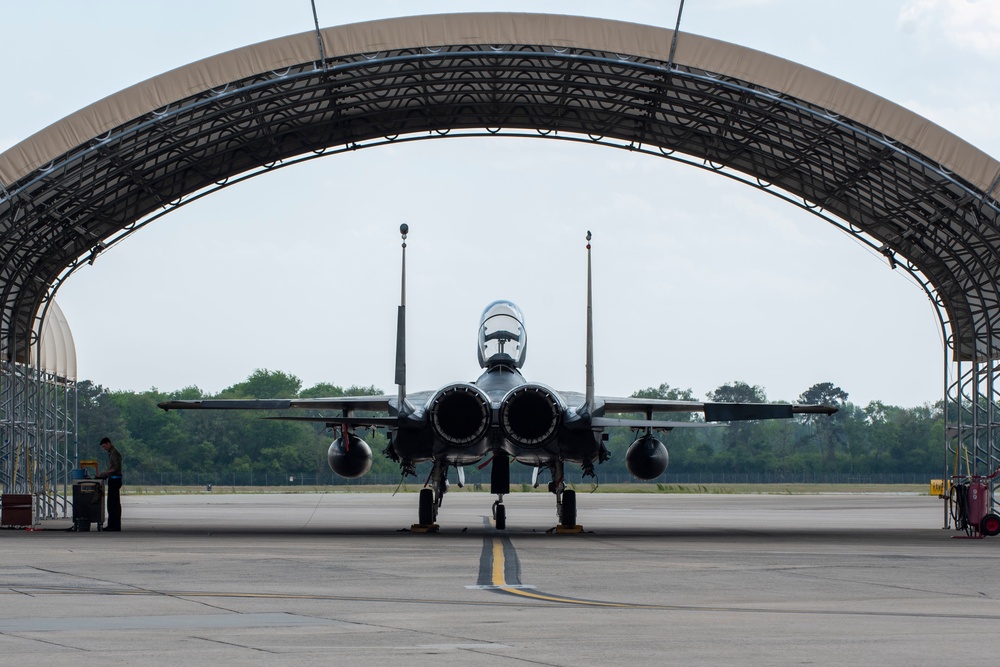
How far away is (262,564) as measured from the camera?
14.2 metres

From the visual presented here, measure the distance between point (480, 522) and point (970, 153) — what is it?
1339 centimetres

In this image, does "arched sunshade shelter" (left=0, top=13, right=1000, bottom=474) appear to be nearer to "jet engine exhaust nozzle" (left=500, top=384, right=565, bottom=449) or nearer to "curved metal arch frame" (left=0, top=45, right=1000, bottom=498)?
"curved metal arch frame" (left=0, top=45, right=1000, bottom=498)

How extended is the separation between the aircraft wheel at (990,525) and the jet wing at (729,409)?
3.42m

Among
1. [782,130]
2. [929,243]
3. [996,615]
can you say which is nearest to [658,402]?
[782,130]

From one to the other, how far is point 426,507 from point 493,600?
41.5 ft

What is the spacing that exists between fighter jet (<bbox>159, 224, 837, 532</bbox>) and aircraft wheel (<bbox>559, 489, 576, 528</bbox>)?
0.02 metres

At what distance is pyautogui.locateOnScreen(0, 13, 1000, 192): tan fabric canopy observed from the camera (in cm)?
2166

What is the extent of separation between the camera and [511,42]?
21594 mm

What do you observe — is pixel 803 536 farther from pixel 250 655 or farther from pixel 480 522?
pixel 250 655

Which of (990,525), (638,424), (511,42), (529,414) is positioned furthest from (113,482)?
(990,525)

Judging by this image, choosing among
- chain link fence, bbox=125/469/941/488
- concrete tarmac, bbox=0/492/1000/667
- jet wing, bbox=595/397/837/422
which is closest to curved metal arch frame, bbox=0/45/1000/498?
jet wing, bbox=595/397/837/422

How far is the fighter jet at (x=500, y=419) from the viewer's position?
766 inches

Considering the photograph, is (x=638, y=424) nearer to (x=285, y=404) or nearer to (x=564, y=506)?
(x=564, y=506)

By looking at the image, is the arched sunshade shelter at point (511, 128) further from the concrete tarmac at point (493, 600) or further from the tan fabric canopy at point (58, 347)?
the concrete tarmac at point (493, 600)
